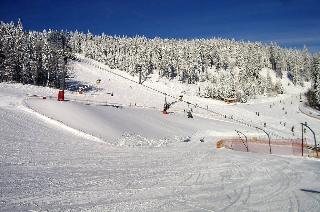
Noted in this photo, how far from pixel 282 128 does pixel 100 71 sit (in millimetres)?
69626

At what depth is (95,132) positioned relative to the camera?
38750 millimetres

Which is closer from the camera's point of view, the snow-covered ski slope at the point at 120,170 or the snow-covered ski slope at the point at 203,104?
the snow-covered ski slope at the point at 120,170

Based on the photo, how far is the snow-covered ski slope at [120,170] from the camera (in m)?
15.5

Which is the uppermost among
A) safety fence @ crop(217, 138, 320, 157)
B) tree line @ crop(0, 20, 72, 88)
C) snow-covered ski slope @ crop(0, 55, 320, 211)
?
tree line @ crop(0, 20, 72, 88)

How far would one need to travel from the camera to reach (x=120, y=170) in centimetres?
2209

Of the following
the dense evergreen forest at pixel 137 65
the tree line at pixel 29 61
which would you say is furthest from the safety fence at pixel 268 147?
the tree line at pixel 29 61

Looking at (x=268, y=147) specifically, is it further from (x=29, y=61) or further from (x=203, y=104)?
(x=29, y=61)

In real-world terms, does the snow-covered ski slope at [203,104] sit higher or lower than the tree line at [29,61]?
lower

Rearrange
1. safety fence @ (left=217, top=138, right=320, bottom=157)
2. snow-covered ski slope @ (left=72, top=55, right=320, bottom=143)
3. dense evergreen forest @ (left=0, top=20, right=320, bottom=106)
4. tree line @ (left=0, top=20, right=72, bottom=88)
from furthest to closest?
1. dense evergreen forest @ (left=0, top=20, right=320, bottom=106)
2. tree line @ (left=0, top=20, right=72, bottom=88)
3. snow-covered ski slope @ (left=72, top=55, right=320, bottom=143)
4. safety fence @ (left=217, top=138, right=320, bottom=157)

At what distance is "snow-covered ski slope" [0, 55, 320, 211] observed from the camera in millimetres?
15508

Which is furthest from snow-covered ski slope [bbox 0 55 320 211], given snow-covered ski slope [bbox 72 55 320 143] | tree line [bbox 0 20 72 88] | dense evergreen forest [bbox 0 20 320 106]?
tree line [bbox 0 20 72 88]

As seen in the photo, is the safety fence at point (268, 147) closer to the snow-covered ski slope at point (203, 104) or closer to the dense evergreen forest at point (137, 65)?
the snow-covered ski slope at point (203, 104)

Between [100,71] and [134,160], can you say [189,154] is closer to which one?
[134,160]

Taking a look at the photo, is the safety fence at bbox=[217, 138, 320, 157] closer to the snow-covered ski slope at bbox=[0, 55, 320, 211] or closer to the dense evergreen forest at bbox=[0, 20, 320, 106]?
the snow-covered ski slope at bbox=[0, 55, 320, 211]
